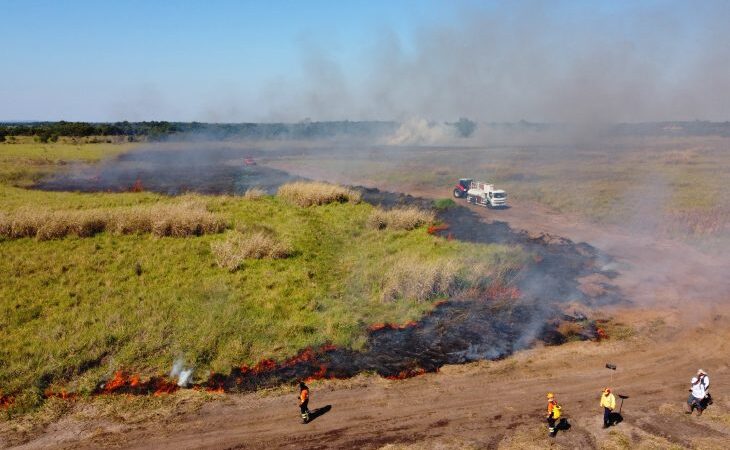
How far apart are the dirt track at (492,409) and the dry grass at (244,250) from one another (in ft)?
39.1

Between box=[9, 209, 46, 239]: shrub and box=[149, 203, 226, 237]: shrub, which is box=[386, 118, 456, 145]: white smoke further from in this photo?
box=[9, 209, 46, 239]: shrub

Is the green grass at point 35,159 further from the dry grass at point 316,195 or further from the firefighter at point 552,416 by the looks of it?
the firefighter at point 552,416

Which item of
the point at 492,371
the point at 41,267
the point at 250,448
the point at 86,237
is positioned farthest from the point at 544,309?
the point at 86,237

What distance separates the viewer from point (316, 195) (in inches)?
1725

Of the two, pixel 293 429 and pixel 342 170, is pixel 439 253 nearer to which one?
pixel 293 429

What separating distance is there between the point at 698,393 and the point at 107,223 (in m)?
33.7

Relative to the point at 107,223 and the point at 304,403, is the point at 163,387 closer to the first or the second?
the point at 304,403

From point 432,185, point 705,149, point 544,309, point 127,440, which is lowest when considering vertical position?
point 127,440

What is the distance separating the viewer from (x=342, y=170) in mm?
74250

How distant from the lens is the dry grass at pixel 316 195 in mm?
43625

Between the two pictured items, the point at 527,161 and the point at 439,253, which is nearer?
the point at 439,253

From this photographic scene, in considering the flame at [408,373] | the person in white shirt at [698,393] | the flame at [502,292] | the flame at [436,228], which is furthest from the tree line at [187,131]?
the person in white shirt at [698,393]

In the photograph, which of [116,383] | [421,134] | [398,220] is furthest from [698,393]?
[421,134]

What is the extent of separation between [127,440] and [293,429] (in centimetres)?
478
